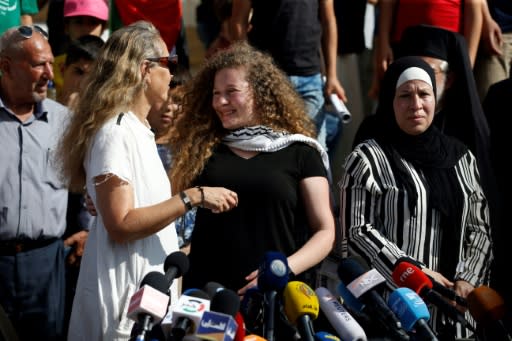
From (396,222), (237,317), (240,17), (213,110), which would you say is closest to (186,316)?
(237,317)

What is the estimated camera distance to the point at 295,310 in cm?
379

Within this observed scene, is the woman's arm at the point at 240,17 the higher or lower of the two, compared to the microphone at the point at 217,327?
higher

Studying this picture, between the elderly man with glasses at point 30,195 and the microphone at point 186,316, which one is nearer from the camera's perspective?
the microphone at point 186,316

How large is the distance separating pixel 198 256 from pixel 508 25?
3.59 metres

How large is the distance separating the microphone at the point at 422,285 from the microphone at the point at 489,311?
6 cm

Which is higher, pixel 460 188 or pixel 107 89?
pixel 107 89

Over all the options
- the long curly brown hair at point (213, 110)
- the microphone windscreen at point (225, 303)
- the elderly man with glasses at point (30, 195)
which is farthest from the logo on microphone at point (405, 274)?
the elderly man with glasses at point (30, 195)

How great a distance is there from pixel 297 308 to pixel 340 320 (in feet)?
0.68

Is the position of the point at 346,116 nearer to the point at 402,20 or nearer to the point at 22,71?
the point at 402,20

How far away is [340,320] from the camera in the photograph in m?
3.89

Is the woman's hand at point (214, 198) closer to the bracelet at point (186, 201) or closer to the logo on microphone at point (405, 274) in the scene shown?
the bracelet at point (186, 201)

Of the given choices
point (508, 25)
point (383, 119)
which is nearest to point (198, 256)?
point (383, 119)

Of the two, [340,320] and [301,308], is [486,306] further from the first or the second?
[301,308]

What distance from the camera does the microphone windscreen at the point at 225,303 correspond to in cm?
361
